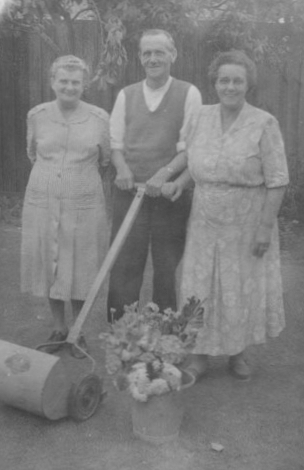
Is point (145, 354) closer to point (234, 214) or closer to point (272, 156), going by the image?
point (234, 214)

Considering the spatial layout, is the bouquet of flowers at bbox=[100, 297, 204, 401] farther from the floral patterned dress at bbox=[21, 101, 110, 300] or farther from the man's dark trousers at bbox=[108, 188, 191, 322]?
the floral patterned dress at bbox=[21, 101, 110, 300]

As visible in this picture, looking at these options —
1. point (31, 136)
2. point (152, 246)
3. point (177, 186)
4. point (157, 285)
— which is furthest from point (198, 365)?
point (31, 136)

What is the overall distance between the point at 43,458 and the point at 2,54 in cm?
664

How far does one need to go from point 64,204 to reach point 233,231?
100cm

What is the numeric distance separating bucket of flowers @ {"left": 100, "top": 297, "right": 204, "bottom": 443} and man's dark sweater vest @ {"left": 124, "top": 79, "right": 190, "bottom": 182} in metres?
1.07

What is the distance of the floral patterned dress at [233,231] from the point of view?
3.95 m

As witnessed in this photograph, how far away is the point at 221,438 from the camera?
12.0 feet

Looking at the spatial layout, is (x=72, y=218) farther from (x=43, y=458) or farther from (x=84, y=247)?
(x=43, y=458)

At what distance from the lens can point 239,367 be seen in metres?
4.40

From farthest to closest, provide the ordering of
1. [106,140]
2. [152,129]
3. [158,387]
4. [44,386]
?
1. [106,140]
2. [152,129]
3. [44,386]
4. [158,387]

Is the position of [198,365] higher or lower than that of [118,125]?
lower

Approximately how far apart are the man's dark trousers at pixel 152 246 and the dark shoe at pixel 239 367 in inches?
19.6

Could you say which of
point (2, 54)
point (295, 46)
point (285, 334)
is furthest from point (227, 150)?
point (2, 54)

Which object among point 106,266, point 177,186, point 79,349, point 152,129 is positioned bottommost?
point 79,349
